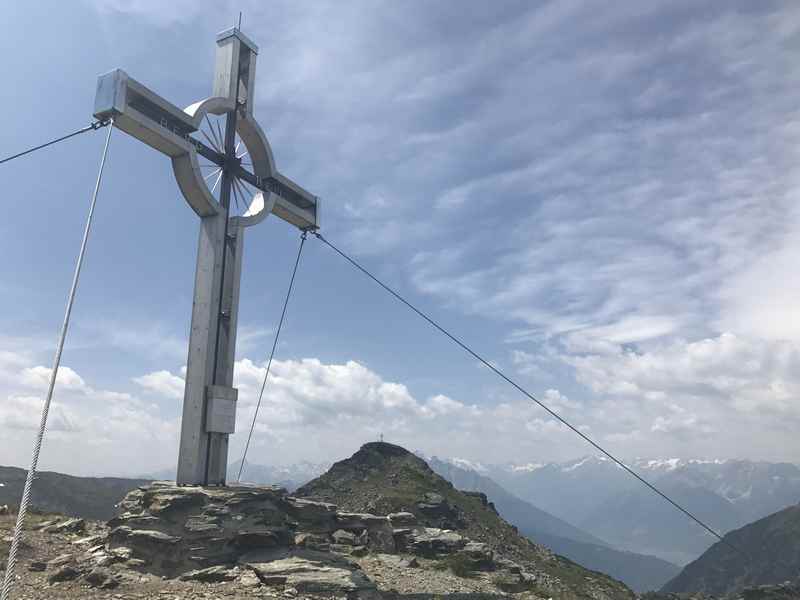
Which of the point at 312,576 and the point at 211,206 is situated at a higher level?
the point at 211,206

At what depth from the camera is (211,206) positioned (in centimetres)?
2692

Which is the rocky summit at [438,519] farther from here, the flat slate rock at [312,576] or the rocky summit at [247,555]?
the flat slate rock at [312,576]

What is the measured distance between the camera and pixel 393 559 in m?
28.3

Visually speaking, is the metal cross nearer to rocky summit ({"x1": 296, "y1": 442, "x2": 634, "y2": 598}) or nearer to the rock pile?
the rock pile

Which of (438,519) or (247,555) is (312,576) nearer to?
(247,555)

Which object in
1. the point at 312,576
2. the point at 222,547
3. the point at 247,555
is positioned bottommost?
the point at 312,576

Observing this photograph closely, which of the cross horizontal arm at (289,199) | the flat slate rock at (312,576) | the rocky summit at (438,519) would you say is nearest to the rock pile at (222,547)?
the flat slate rock at (312,576)

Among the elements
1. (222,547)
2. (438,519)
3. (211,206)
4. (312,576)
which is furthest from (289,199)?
(438,519)

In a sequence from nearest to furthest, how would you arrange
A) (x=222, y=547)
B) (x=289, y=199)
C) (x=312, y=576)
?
1. (x=312, y=576)
2. (x=222, y=547)
3. (x=289, y=199)

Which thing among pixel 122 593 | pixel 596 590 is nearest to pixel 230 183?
pixel 122 593

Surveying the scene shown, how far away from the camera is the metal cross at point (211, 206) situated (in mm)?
24062

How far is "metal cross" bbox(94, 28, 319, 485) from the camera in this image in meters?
24.1

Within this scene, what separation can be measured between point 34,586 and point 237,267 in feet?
47.8

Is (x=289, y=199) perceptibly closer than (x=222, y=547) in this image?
No
